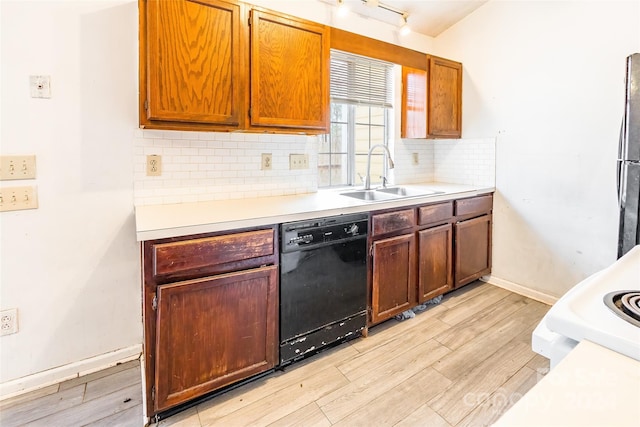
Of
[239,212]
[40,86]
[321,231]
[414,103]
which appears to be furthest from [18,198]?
[414,103]

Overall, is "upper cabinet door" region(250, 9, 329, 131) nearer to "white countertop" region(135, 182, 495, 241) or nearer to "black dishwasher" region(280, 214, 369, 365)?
"white countertop" region(135, 182, 495, 241)

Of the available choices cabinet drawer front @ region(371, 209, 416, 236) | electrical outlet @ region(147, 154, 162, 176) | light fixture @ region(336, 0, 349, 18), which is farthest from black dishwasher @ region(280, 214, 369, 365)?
light fixture @ region(336, 0, 349, 18)

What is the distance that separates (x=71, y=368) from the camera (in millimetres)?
1927

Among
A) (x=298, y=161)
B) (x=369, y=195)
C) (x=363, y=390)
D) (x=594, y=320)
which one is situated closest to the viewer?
(x=594, y=320)

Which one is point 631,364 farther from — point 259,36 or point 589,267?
point 589,267

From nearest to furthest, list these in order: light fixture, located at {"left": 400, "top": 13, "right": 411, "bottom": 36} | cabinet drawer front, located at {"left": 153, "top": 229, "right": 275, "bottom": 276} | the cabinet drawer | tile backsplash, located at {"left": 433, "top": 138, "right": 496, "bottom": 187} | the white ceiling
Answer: cabinet drawer front, located at {"left": 153, "top": 229, "right": 275, "bottom": 276}
the cabinet drawer
the white ceiling
light fixture, located at {"left": 400, "top": 13, "right": 411, "bottom": 36}
tile backsplash, located at {"left": 433, "top": 138, "right": 496, "bottom": 187}

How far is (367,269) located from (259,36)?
1502 millimetres

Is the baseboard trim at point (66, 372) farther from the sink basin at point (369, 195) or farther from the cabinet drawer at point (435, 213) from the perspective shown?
the cabinet drawer at point (435, 213)

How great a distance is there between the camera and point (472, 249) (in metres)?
3.01

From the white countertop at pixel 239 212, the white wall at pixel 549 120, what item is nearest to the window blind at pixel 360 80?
the white wall at pixel 549 120

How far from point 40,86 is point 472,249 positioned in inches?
122

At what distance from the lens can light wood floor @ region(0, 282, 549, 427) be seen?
5.36ft

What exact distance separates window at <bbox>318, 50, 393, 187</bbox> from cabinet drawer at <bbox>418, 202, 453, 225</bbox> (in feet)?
2.45

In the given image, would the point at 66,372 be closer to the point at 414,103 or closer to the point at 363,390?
the point at 363,390
